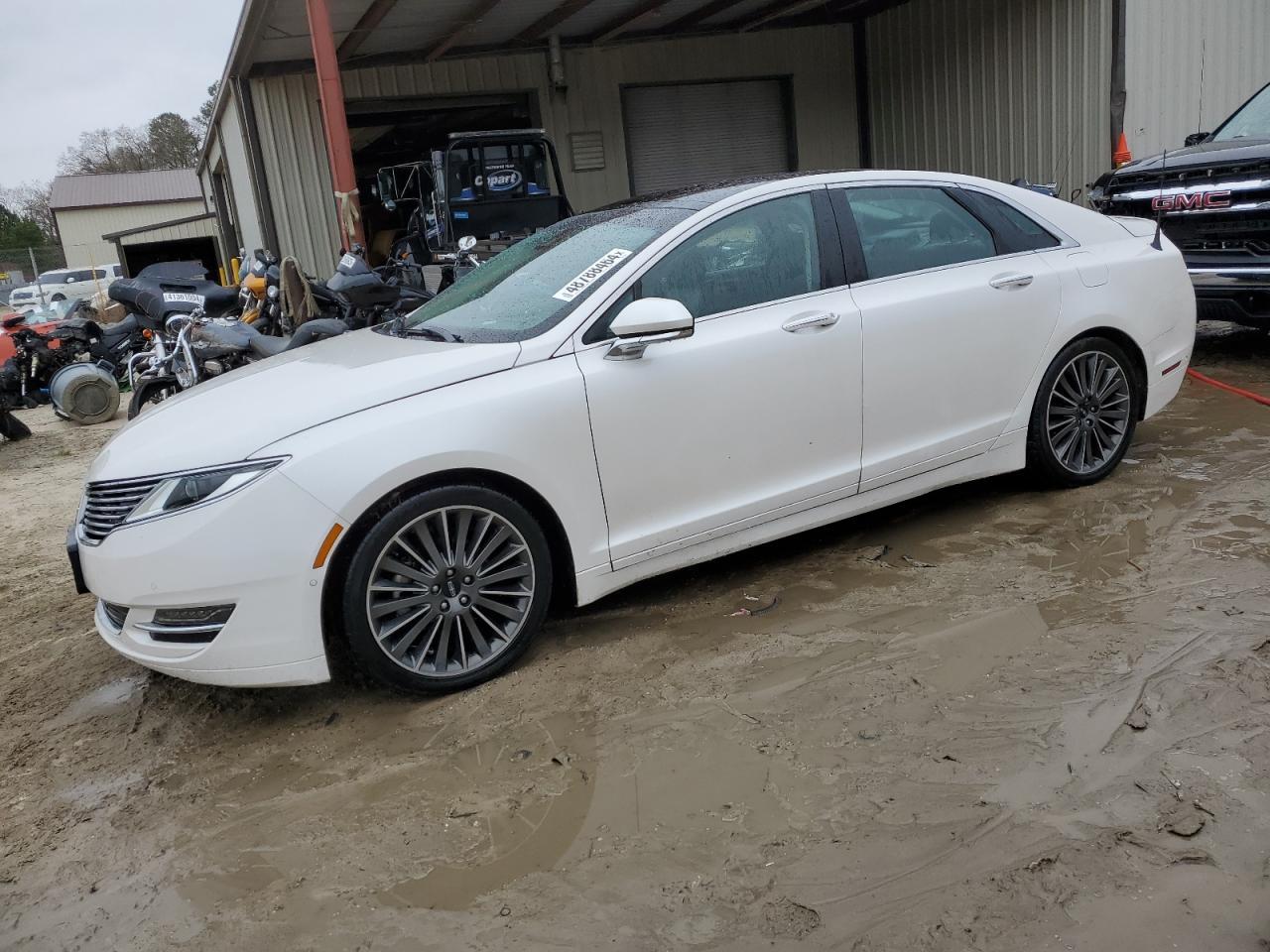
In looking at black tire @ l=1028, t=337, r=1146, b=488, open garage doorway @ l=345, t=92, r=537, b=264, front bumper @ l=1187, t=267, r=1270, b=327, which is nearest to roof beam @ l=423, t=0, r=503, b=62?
open garage doorway @ l=345, t=92, r=537, b=264

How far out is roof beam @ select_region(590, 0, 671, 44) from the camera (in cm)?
1245

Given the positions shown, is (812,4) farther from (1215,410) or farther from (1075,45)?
(1215,410)

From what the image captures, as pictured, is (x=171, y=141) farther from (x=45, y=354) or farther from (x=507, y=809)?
(x=507, y=809)

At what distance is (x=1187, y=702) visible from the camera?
9.91 feet

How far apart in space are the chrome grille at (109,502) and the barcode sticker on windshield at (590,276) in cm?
151

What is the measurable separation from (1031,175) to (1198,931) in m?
12.1

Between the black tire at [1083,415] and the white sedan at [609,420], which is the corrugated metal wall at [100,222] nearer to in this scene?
the white sedan at [609,420]

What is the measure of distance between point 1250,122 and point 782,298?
5943 mm

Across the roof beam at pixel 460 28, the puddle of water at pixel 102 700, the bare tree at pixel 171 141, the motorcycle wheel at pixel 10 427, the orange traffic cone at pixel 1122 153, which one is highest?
the bare tree at pixel 171 141

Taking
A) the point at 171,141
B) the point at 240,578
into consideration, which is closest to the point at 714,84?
the point at 240,578

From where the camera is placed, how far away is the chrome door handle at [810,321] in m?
3.95

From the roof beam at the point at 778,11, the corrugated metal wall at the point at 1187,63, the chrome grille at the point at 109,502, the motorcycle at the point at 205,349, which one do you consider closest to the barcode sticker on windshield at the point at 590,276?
the chrome grille at the point at 109,502

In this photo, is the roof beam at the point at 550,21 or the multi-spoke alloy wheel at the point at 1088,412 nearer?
the multi-spoke alloy wheel at the point at 1088,412

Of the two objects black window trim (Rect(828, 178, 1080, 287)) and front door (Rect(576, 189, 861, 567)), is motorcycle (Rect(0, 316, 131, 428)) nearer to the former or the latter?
front door (Rect(576, 189, 861, 567))
